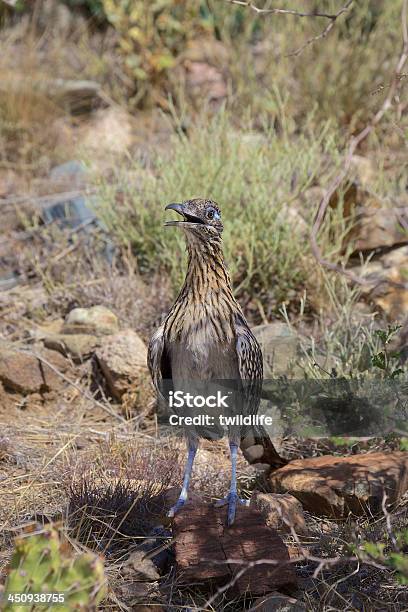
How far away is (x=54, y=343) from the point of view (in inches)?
223

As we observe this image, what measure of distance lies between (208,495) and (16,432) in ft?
4.40

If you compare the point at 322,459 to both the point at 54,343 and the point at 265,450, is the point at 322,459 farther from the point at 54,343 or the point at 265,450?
the point at 54,343

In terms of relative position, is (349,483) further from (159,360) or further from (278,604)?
(159,360)

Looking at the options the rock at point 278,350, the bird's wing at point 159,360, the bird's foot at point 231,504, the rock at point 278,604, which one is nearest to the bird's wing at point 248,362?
the bird's wing at point 159,360

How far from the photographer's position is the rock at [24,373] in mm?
5348

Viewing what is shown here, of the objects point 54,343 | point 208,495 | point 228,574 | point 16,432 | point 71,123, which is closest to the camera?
point 228,574


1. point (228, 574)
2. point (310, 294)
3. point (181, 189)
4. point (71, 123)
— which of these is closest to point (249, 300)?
point (310, 294)

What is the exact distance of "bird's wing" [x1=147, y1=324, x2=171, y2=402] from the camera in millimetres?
3789

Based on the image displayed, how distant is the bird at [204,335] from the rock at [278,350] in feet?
4.20

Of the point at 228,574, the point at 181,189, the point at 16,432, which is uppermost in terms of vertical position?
the point at 181,189

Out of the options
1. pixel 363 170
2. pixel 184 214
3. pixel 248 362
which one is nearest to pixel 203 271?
pixel 184 214

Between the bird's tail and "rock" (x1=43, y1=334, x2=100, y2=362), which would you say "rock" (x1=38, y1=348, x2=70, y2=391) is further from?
the bird's tail

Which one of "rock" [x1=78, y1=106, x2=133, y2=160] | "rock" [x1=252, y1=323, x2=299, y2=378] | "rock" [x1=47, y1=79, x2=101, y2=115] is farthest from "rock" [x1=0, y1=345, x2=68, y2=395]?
"rock" [x1=47, y1=79, x2=101, y2=115]

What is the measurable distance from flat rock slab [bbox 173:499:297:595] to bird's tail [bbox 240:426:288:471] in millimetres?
750
